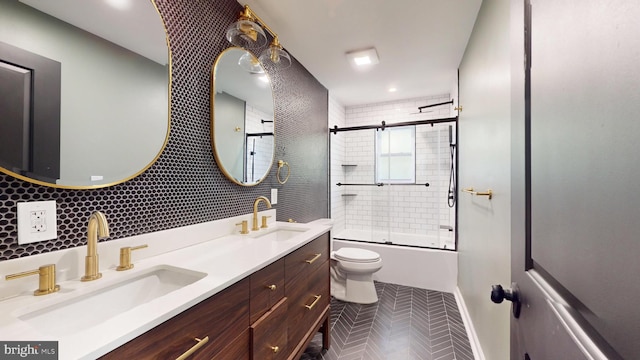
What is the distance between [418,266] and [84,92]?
3.17 meters

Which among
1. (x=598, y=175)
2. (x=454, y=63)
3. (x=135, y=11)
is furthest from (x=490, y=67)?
(x=135, y=11)

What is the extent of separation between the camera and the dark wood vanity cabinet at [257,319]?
26.5 inches

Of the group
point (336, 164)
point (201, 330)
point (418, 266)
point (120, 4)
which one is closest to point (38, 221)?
point (201, 330)

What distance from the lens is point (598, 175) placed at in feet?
1.11

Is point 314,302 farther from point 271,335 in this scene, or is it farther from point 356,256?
point 356,256

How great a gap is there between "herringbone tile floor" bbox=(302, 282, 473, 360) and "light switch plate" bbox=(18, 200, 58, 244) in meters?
1.66

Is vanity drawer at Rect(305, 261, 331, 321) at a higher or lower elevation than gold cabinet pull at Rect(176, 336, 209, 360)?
lower

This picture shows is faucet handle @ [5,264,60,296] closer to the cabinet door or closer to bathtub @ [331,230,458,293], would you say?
the cabinet door

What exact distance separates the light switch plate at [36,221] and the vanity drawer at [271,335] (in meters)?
0.80

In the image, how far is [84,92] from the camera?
936mm

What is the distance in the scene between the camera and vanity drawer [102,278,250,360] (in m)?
0.61

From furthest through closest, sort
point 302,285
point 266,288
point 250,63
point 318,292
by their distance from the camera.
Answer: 1. point 250,63
2. point 318,292
3. point 302,285
4. point 266,288

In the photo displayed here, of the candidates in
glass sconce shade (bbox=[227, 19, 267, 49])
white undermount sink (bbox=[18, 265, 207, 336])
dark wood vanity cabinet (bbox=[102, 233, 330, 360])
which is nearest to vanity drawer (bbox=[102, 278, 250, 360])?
dark wood vanity cabinet (bbox=[102, 233, 330, 360])

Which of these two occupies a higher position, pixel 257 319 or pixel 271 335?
pixel 257 319
